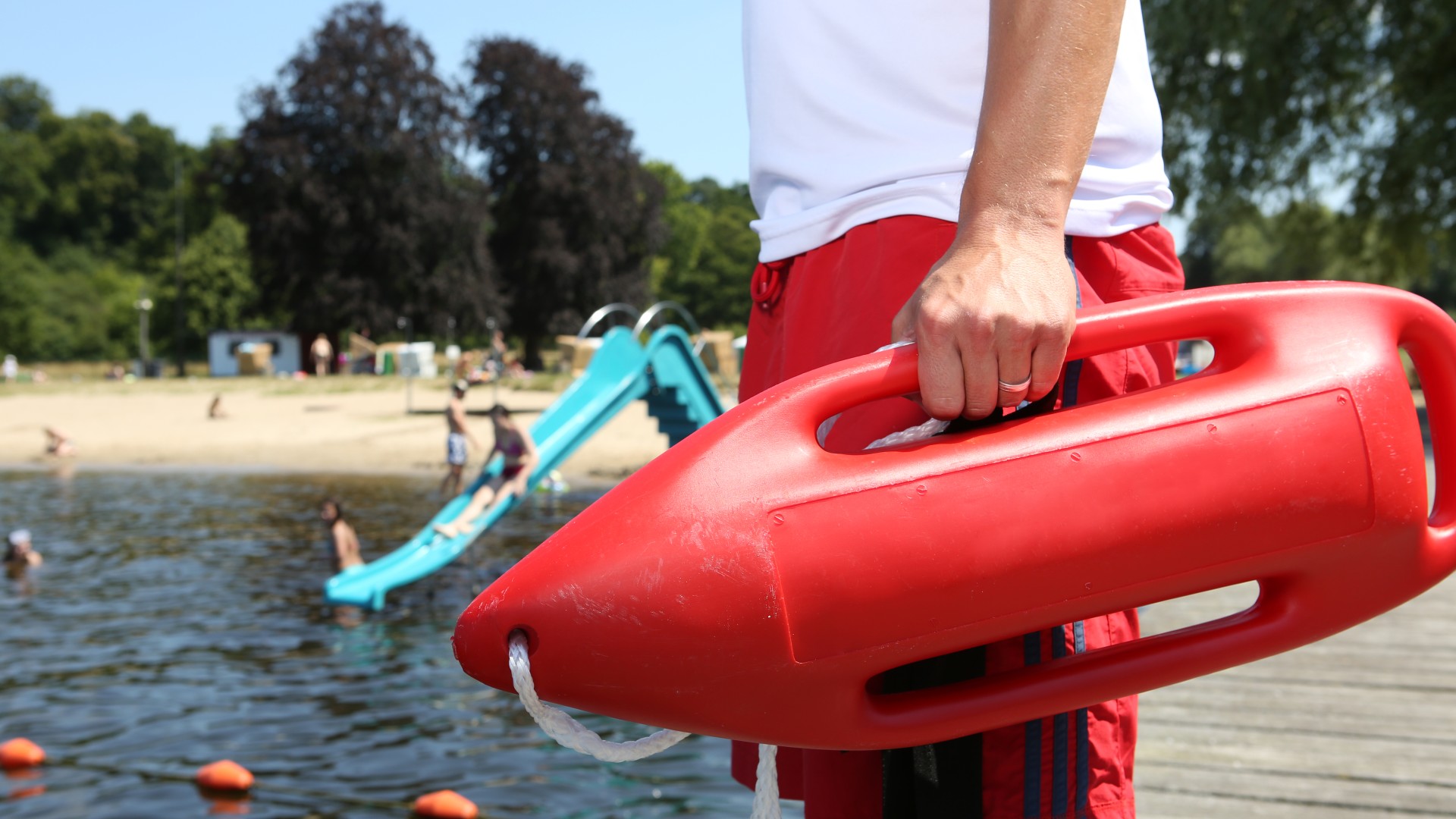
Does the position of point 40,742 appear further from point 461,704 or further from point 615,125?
point 615,125

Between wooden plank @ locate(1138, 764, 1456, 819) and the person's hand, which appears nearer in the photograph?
the person's hand

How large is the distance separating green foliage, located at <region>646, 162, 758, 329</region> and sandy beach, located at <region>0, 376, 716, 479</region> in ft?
119

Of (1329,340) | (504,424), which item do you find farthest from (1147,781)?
(504,424)

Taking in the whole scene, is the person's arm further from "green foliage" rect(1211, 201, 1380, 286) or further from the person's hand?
"green foliage" rect(1211, 201, 1380, 286)

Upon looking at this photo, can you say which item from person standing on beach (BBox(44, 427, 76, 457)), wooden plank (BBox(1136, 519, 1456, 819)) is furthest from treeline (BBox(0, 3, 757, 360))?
wooden plank (BBox(1136, 519, 1456, 819))

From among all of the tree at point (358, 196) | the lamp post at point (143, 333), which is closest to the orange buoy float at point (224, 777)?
the tree at point (358, 196)

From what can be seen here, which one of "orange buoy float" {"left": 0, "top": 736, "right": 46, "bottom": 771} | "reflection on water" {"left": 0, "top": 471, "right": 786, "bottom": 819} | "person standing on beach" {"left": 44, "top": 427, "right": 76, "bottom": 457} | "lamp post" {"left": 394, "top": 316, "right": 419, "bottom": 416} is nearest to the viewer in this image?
"reflection on water" {"left": 0, "top": 471, "right": 786, "bottom": 819}

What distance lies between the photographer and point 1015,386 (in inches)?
45.8

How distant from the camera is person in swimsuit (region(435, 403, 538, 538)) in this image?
34.6 feet

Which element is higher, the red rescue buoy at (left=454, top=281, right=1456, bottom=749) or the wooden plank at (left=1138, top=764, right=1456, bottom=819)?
the red rescue buoy at (left=454, top=281, right=1456, bottom=749)

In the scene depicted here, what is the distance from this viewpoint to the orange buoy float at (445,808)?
4.87m

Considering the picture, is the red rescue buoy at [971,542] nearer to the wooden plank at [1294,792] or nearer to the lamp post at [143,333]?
the wooden plank at [1294,792]

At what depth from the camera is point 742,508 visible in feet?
3.83

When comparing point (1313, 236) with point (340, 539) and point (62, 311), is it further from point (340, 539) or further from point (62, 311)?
point (62, 311)
